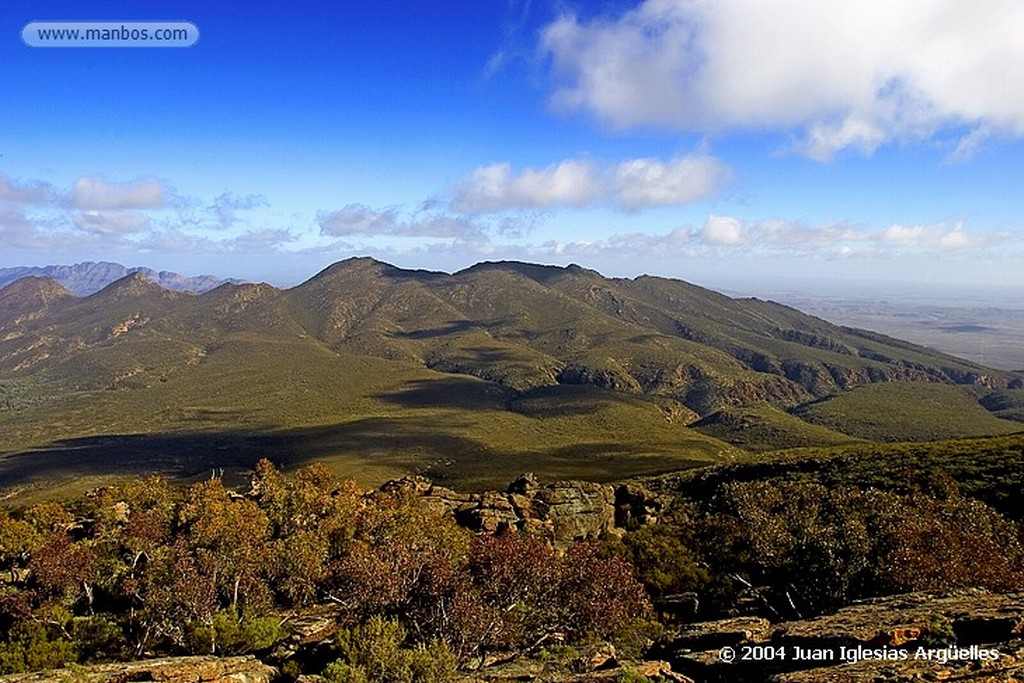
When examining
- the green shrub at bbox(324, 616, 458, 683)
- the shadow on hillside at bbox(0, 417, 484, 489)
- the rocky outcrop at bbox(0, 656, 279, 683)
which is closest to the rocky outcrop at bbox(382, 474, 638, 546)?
the green shrub at bbox(324, 616, 458, 683)

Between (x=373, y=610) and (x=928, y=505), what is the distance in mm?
40175

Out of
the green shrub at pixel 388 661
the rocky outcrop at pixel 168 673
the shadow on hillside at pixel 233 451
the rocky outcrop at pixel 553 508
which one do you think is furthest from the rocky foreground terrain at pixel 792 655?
the shadow on hillside at pixel 233 451

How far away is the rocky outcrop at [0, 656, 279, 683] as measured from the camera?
22547 millimetres

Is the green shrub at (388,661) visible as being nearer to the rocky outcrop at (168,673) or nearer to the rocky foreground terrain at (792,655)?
the rocky foreground terrain at (792,655)

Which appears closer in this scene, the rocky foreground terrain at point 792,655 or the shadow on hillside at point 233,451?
the rocky foreground terrain at point 792,655

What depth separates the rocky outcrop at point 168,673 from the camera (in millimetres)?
22547

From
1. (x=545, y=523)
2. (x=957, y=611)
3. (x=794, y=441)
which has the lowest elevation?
(x=794, y=441)

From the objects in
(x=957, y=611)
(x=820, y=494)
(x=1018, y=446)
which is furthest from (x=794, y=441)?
(x=957, y=611)

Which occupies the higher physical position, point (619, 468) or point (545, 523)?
point (545, 523)

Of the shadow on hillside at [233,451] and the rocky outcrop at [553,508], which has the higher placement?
the rocky outcrop at [553,508]

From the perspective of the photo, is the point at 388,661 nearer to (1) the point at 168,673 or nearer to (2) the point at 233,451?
(1) the point at 168,673

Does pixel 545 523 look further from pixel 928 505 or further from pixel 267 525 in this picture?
pixel 928 505

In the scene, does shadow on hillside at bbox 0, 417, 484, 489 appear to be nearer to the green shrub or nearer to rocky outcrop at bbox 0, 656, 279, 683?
rocky outcrop at bbox 0, 656, 279, 683

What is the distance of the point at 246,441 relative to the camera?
566ft
